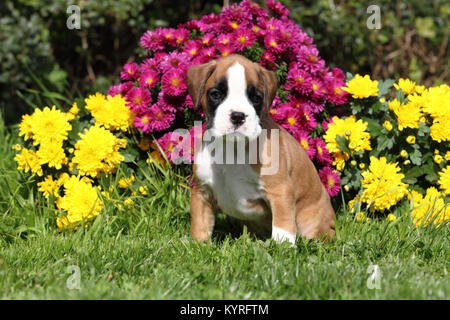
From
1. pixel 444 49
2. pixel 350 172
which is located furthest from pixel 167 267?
pixel 444 49

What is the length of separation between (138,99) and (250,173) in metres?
1.32

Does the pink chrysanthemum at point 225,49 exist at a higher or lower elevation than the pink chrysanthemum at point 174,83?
higher

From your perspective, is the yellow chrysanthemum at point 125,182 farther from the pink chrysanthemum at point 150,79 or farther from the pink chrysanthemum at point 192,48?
the pink chrysanthemum at point 192,48

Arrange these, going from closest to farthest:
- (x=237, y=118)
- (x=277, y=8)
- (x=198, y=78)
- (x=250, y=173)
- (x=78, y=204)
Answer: (x=237, y=118), (x=198, y=78), (x=250, y=173), (x=78, y=204), (x=277, y=8)

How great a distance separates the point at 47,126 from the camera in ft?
14.3

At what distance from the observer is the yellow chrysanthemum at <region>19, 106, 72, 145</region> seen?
4340 millimetres

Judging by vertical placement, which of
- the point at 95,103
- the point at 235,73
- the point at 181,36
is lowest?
the point at 95,103

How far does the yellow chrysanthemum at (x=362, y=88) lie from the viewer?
445cm

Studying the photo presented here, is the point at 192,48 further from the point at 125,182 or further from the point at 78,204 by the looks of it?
the point at 78,204

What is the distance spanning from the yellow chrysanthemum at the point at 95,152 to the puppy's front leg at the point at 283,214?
140 centimetres

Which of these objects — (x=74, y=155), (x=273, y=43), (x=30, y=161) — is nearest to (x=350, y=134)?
(x=273, y=43)

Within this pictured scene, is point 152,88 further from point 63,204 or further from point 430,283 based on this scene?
point 430,283

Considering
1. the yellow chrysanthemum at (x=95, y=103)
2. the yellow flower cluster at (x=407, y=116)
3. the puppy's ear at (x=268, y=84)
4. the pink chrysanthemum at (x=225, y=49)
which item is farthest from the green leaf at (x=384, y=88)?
the yellow chrysanthemum at (x=95, y=103)
